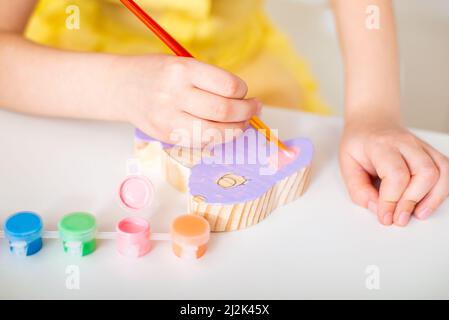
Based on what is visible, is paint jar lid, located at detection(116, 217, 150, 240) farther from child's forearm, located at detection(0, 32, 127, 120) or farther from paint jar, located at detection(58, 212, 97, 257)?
child's forearm, located at detection(0, 32, 127, 120)

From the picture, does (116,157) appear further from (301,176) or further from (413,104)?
(413,104)

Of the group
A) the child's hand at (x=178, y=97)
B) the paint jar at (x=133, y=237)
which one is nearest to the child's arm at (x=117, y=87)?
the child's hand at (x=178, y=97)

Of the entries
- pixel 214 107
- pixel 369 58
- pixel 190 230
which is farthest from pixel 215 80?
pixel 369 58

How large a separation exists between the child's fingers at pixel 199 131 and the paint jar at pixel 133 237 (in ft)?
0.32

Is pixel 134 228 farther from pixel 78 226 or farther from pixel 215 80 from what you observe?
pixel 215 80

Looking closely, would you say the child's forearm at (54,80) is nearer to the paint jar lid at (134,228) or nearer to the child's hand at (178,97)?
the child's hand at (178,97)

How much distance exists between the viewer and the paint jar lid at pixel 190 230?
0.46m

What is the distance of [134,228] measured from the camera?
0.48 meters

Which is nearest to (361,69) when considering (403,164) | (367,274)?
(403,164)

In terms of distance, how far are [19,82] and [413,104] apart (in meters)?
0.68

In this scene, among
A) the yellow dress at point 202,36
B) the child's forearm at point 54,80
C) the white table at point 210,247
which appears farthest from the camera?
the yellow dress at point 202,36

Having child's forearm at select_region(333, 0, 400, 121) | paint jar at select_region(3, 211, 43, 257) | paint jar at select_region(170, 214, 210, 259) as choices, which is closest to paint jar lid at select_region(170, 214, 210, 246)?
paint jar at select_region(170, 214, 210, 259)

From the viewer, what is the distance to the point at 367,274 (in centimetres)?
47

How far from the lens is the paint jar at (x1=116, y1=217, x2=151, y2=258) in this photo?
0.46m
